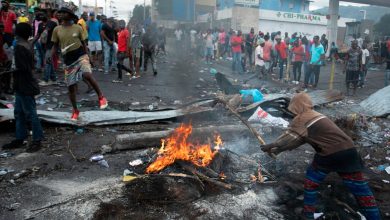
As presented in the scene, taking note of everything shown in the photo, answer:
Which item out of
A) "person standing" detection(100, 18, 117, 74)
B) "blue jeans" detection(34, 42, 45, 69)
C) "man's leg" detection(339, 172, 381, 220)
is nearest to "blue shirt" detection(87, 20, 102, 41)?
"person standing" detection(100, 18, 117, 74)

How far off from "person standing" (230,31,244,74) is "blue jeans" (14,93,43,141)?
1154 cm

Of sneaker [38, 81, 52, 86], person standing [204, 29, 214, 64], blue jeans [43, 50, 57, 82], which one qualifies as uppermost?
person standing [204, 29, 214, 64]

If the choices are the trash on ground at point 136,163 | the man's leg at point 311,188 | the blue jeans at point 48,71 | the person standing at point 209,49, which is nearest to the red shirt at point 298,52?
the person standing at point 209,49

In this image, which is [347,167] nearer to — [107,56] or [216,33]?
[107,56]

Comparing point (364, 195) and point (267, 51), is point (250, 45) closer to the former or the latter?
point (267, 51)

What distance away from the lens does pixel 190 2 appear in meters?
8.81

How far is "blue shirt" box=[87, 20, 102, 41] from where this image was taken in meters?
12.9

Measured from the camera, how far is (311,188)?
13.6ft

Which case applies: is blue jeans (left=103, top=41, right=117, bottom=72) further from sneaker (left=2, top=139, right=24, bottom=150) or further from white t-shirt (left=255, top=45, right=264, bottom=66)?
sneaker (left=2, top=139, right=24, bottom=150)

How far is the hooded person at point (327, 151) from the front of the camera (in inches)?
156

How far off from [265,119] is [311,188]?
12.9 feet

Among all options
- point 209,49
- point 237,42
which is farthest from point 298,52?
point 209,49

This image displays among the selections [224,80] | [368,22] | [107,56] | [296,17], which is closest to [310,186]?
[224,80]

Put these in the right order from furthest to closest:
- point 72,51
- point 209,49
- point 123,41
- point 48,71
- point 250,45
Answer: point 209,49, point 250,45, point 123,41, point 48,71, point 72,51
